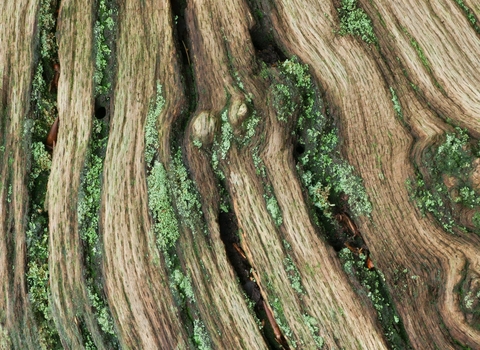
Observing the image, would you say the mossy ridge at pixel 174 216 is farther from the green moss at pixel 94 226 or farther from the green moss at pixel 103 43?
the green moss at pixel 103 43

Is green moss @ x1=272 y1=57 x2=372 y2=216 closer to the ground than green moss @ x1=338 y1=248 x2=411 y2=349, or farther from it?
farther from it

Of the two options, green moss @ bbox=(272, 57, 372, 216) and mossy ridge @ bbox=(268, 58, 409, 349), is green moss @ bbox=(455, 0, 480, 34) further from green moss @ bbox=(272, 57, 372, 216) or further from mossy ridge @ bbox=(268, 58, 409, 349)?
green moss @ bbox=(272, 57, 372, 216)

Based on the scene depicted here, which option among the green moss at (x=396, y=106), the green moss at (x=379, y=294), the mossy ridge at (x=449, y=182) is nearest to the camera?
the mossy ridge at (x=449, y=182)

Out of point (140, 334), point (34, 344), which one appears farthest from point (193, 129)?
point (34, 344)

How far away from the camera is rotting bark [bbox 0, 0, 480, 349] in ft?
9.15

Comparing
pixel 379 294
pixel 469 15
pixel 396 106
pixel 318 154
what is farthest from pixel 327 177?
pixel 469 15

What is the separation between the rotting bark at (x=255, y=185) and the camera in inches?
110

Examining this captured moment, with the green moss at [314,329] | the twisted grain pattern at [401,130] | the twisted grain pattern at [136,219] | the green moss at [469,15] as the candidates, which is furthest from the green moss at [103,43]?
the green moss at [469,15]

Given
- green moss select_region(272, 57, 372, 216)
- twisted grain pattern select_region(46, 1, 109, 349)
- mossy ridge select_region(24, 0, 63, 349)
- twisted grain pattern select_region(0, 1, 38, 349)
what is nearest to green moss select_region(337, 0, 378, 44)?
green moss select_region(272, 57, 372, 216)

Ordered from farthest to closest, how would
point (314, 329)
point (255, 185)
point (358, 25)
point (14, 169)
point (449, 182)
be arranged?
1. point (14, 169)
2. point (358, 25)
3. point (255, 185)
4. point (314, 329)
5. point (449, 182)

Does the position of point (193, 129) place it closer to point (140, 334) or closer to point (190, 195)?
point (190, 195)

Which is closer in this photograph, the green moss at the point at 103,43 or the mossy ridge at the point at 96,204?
the mossy ridge at the point at 96,204

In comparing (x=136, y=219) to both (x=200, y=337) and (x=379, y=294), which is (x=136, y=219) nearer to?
(x=200, y=337)

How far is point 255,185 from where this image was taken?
2928 mm
